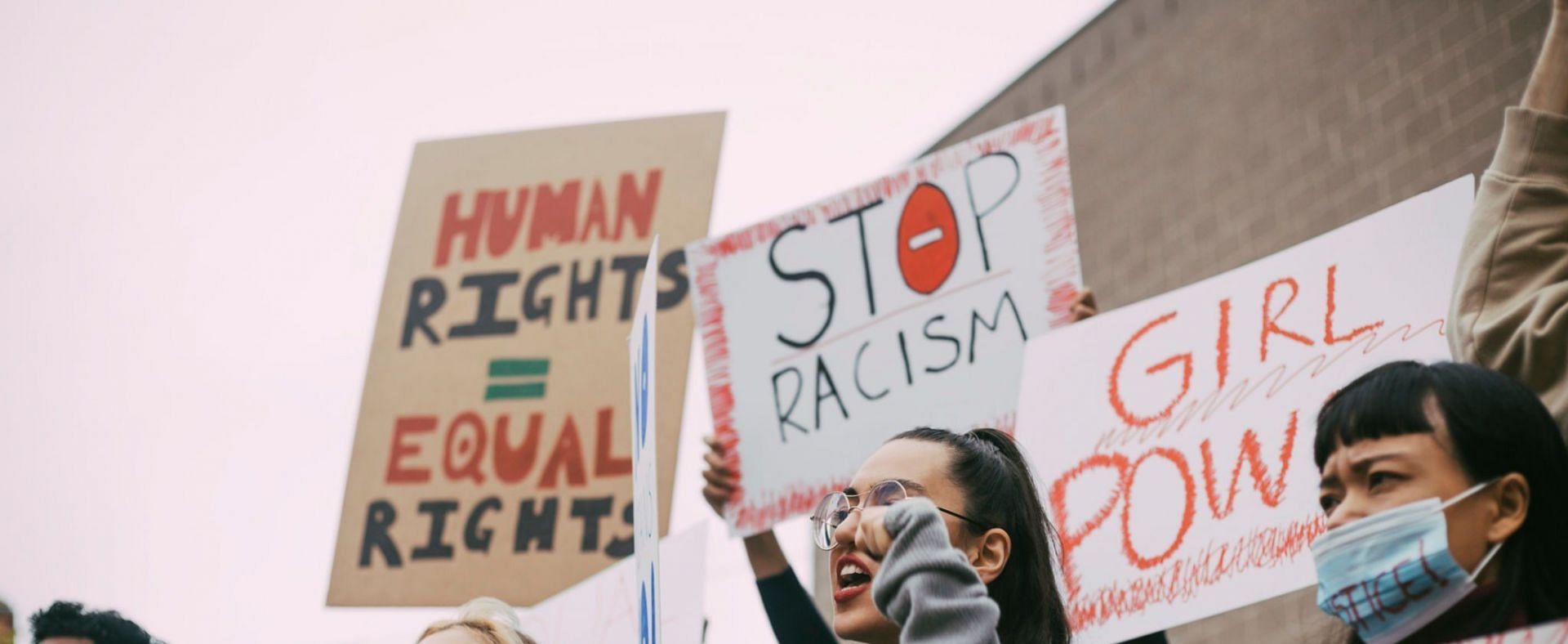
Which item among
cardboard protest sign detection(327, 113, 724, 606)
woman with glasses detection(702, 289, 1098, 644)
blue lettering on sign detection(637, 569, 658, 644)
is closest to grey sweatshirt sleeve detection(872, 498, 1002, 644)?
woman with glasses detection(702, 289, 1098, 644)

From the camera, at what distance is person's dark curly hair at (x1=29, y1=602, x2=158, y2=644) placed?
3.38 meters

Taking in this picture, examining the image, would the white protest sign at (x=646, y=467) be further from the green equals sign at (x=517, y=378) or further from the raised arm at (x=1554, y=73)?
the green equals sign at (x=517, y=378)

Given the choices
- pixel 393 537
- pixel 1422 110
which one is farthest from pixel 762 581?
pixel 1422 110

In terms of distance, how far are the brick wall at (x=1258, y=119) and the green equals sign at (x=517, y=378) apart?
2.50 metres

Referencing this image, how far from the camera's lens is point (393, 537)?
4.96m

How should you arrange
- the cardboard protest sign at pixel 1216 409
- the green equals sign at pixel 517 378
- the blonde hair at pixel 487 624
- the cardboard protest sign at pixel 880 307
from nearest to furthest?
the cardboard protest sign at pixel 1216 409, the blonde hair at pixel 487 624, the cardboard protest sign at pixel 880 307, the green equals sign at pixel 517 378

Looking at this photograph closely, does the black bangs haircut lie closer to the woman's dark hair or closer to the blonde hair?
the woman's dark hair

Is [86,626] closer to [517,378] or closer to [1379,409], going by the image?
[517,378]

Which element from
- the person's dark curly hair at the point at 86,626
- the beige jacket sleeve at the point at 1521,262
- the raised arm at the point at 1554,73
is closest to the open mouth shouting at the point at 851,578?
the beige jacket sleeve at the point at 1521,262

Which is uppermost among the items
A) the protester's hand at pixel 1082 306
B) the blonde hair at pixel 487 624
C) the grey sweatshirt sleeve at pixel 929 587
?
the protester's hand at pixel 1082 306

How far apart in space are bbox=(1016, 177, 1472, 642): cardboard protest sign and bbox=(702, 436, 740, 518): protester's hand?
0.86 metres

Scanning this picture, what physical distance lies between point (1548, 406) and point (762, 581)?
62.4 inches

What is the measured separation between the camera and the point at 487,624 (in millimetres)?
3010

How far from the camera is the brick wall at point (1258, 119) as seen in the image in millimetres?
5656
